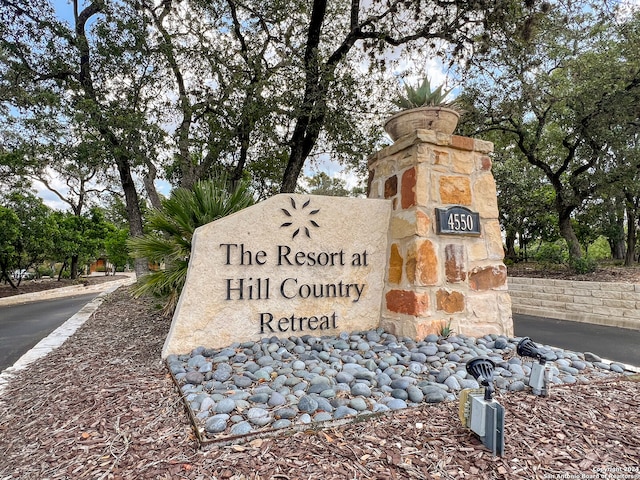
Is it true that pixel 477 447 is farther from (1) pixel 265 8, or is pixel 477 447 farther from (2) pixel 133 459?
(1) pixel 265 8

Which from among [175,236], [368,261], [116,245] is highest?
[116,245]

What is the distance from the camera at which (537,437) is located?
181 cm

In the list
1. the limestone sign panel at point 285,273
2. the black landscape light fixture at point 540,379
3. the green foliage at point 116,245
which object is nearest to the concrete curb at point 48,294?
the green foliage at point 116,245

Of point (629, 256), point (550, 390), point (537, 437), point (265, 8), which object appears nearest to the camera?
point (537, 437)

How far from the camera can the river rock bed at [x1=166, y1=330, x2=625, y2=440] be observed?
1.98m

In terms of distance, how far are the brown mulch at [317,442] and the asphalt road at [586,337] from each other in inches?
89.8

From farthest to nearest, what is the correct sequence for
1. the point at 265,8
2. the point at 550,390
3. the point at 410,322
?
Result: the point at 265,8
the point at 410,322
the point at 550,390

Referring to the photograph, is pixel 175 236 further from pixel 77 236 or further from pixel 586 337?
pixel 77 236

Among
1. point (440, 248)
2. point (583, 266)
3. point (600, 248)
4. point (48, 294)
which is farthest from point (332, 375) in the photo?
point (600, 248)

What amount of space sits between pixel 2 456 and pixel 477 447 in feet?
7.85

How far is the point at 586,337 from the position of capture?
5371 mm

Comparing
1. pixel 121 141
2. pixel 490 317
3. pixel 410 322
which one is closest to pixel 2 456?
pixel 410 322

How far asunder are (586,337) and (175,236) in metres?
6.03

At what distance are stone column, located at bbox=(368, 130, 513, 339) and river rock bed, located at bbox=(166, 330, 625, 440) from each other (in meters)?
0.26
